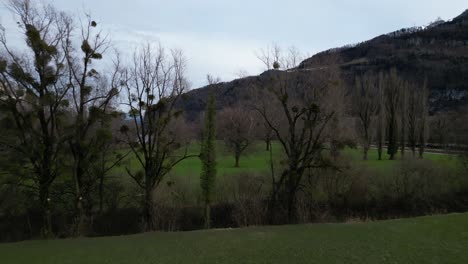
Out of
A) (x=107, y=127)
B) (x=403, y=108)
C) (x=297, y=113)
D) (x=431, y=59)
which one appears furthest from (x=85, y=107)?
(x=431, y=59)

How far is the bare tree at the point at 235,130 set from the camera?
43.6 metres

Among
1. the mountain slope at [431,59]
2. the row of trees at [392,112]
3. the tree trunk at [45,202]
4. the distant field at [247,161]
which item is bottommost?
the distant field at [247,161]

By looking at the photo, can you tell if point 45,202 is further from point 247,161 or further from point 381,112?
point 381,112

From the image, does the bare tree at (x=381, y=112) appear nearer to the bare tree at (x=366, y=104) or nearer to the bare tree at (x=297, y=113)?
the bare tree at (x=366, y=104)

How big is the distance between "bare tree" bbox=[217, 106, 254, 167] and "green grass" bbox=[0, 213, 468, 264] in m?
30.9

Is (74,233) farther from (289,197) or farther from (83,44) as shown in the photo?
(289,197)

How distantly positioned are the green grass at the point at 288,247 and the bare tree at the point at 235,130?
30.9 meters

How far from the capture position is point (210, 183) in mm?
23359

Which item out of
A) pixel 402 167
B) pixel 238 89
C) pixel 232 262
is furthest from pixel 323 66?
pixel 232 262

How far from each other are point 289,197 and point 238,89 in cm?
1124

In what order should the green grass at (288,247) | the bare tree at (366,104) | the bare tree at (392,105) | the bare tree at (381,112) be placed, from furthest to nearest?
the bare tree at (366,104), the bare tree at (381,112), the bare tree at (392,105), the green grass at (288,247)

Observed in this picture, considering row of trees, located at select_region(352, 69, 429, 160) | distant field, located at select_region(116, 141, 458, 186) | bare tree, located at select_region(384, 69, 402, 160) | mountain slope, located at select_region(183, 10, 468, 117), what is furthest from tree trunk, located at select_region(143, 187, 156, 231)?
mountain slope, located at select_region(183, 10, 468, 117)

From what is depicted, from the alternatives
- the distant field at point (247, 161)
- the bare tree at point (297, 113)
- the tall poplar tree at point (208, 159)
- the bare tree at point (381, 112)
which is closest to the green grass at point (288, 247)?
the bare tree at point (297, 113)

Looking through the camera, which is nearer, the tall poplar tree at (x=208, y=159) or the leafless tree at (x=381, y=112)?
the tall poplar tree at (x=208, y=159)
